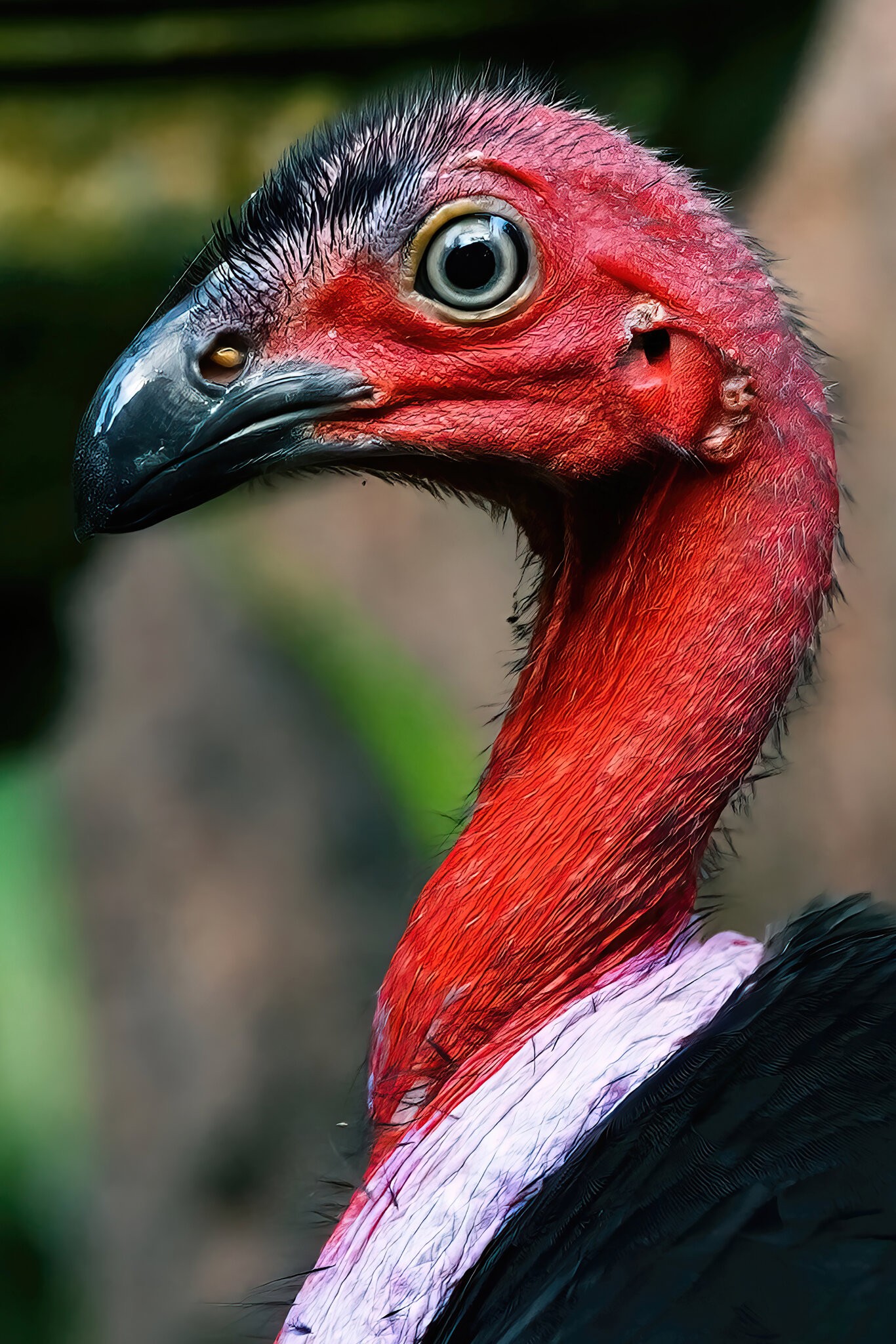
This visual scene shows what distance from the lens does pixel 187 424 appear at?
141 cm

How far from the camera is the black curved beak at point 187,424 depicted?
1407 mm

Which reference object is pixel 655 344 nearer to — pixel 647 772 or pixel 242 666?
pixel 647 772

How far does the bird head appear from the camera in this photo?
139cm

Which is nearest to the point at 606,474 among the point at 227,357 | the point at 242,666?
the point at 227,357

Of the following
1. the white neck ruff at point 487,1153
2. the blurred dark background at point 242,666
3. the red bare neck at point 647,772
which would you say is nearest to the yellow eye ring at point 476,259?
the red bare neck at point 647,772

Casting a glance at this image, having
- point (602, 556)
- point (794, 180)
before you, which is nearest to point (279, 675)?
point (794, 180)

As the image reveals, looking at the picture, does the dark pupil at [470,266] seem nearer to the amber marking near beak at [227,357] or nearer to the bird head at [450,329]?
the bird head at [450,329]

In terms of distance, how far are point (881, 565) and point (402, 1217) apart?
304 cm

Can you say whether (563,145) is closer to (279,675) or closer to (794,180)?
(279,675)

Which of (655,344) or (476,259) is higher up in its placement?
(476,259)

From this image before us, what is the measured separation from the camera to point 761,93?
7.74 feet

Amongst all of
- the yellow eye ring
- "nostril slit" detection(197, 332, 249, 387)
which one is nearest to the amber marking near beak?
"nostril slit" detection(197, 332, 249, 387)

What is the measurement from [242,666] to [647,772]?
2581 millimetres

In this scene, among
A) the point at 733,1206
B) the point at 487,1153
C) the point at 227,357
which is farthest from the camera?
the point at 227,357
